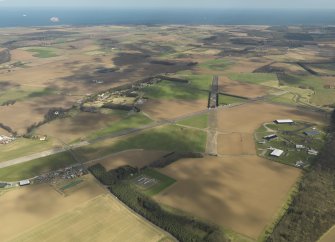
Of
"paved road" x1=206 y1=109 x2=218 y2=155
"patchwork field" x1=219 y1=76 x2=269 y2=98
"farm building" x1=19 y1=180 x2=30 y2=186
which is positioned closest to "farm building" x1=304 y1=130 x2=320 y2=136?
"paved road" x1=206 y1=109 x2=218 y2=155

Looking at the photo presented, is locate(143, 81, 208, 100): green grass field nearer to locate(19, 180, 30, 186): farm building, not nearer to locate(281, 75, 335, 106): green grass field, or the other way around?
locate(281, 75, 335, 106): green grass field

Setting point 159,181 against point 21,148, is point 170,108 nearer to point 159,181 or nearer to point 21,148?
point 21,148

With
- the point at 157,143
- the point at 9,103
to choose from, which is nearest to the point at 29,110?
the point at 9,103

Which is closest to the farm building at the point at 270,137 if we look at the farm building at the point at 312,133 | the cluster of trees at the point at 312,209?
the farm building at the point at 312,133

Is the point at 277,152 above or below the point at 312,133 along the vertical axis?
below

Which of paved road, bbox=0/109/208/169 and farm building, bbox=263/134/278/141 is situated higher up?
farm building, bbox=263/134/278/141
